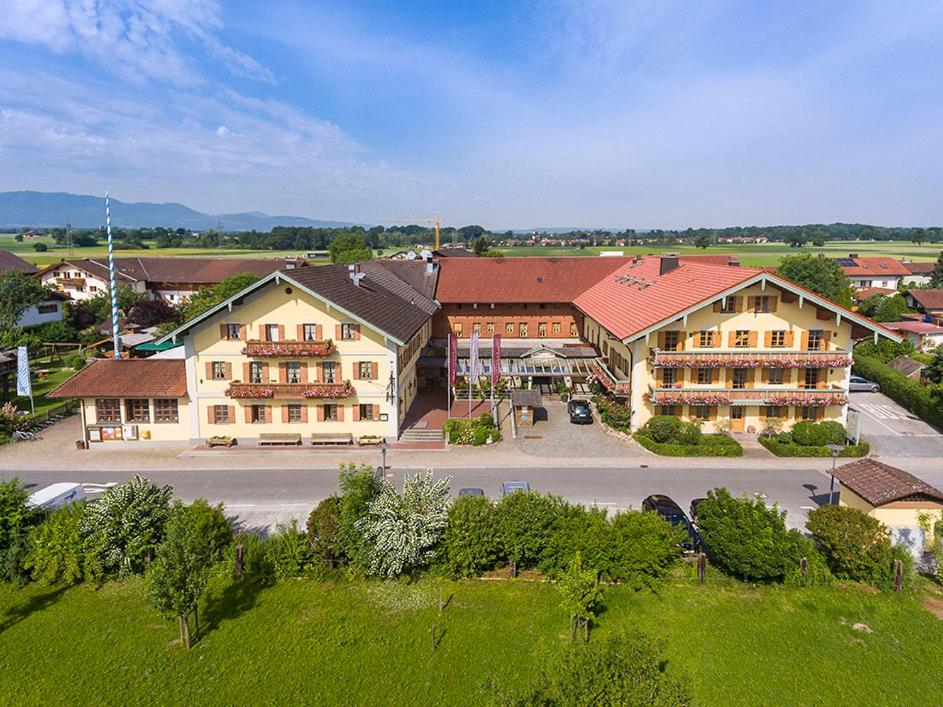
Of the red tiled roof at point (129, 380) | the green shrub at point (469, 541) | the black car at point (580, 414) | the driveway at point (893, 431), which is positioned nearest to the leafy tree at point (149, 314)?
the red tiled roof at point (129, 380)

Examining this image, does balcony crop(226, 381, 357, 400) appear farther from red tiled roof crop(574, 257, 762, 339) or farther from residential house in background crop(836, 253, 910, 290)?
residential house in background crop(836, 253, 910, 290)

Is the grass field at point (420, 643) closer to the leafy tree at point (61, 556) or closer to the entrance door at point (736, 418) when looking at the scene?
the leafy tree at point (61, 556)

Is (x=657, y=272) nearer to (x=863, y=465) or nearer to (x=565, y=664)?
(x=863, y=465)

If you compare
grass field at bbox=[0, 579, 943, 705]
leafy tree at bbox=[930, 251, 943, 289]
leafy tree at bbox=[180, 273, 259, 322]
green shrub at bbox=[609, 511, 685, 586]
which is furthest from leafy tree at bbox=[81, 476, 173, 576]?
leafy tree at bbox=[930, 251, 943, 289]

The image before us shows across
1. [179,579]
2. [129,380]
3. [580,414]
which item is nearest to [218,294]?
[129,380]

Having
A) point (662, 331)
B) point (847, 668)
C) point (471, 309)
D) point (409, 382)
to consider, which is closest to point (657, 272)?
point (662, 331)

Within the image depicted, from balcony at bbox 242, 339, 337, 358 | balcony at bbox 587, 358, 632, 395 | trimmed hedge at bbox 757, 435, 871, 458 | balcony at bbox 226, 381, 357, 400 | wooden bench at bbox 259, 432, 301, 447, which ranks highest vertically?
balcony at bbox 242, 339, 337, 358
